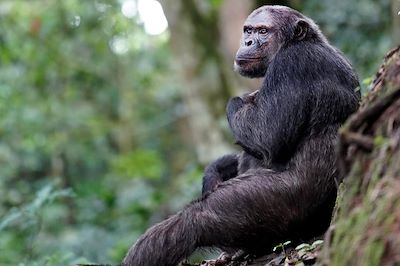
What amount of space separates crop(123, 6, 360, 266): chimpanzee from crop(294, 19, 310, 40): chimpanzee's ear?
0.71 feet

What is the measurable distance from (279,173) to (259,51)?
1.12m

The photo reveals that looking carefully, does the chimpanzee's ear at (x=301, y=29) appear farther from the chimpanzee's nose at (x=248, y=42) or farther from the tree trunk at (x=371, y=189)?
the tree trunk at (x=371, y=189)

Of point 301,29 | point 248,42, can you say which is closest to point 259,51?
point 248,42

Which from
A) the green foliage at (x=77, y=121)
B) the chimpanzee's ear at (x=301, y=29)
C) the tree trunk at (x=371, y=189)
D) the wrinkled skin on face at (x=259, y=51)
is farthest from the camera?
the green foliage at (x=77, y=121)

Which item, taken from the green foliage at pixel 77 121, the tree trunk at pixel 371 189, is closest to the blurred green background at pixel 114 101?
the green foliage at pixel 77 121

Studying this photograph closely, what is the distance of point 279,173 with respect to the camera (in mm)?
4590

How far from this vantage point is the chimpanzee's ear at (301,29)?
16.8 ft

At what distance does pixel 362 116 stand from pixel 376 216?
16.7 inches

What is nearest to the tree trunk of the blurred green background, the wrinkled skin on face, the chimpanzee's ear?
the chimpanzee's ear

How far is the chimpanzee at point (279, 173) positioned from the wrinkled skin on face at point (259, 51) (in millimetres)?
423

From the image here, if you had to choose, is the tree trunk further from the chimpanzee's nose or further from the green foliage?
the green foliage

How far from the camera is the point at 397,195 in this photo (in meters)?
2.71

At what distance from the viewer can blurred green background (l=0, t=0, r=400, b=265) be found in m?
11.3

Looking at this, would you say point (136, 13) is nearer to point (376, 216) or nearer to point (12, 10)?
point (12, 10)
